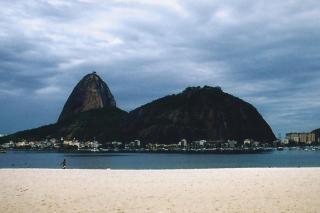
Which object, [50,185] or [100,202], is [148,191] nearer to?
[100,202]

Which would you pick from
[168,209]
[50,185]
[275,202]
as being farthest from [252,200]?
[50,185]

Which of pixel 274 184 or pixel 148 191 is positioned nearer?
pixel 148 191

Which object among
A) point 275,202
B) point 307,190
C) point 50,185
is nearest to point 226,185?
point 307,190

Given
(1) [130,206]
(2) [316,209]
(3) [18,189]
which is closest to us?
(2) [316,209]

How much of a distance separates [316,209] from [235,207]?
10.7 ft

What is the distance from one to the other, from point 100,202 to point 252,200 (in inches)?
281

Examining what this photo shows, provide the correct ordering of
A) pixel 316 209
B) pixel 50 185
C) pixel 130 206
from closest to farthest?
Result: pixel 316 209 → pixel 130 206 → pixel 50 185

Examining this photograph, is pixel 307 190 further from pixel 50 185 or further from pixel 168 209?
pixel 50 185

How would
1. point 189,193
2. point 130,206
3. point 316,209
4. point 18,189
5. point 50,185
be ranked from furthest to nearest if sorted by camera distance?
1. point 50,185
2. point 18,189
3. point 189,193
4. point 130,206
5. point 316,209

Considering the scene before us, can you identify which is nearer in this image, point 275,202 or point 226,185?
point 275,202

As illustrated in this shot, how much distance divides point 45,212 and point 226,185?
1221cm

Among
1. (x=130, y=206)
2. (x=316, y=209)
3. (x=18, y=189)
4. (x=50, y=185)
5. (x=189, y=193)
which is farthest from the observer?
(x=50, y=185)

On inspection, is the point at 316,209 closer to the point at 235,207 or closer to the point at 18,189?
the point at 235,207

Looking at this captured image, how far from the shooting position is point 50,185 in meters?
26.0
